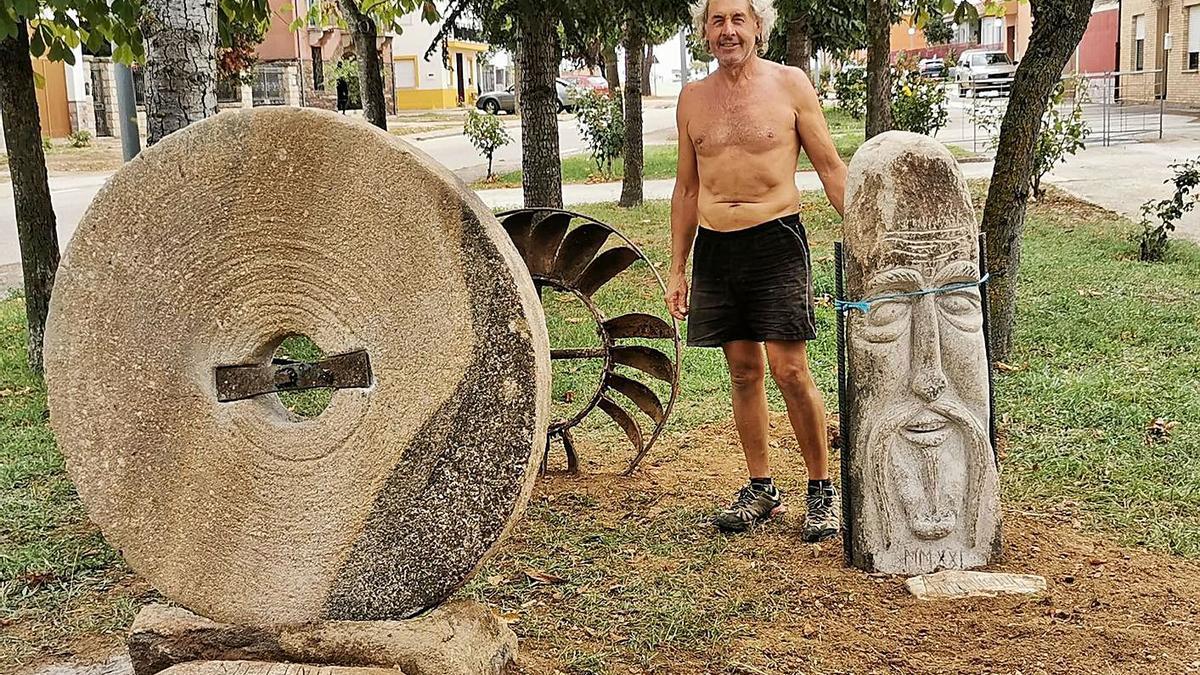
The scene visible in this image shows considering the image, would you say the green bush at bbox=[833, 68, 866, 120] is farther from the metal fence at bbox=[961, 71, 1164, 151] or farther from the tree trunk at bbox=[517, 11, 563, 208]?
the tree trunk at bbox=[517, 11, 563, 208]

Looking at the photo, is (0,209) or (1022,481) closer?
(1022,481)

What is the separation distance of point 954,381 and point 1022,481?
1.18 meters

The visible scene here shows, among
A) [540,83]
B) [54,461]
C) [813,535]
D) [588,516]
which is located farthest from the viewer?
[540,83]

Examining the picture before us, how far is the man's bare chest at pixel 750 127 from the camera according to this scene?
416cm

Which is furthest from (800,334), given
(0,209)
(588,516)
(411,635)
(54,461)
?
(0,209)

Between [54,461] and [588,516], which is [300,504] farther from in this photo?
[54,461]

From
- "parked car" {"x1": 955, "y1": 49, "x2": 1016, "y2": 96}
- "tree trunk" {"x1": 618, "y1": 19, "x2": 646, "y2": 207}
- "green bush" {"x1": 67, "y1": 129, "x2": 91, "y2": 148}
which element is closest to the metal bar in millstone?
"tree trunk" {"x1": 618, "y1": 19, "x2": 646, "y2": 207}

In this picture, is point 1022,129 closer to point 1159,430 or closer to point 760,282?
point 1159,430

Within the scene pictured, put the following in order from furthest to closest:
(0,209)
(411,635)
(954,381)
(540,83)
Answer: (0,209), (540,83), (954,381), (411,635)

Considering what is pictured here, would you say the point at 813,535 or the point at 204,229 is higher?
the point at 204,229

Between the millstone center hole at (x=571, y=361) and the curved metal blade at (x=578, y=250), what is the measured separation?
48 cm

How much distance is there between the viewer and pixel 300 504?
3229mm

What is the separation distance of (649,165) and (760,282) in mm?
16286

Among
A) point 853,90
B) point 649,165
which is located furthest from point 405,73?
point 649,165
